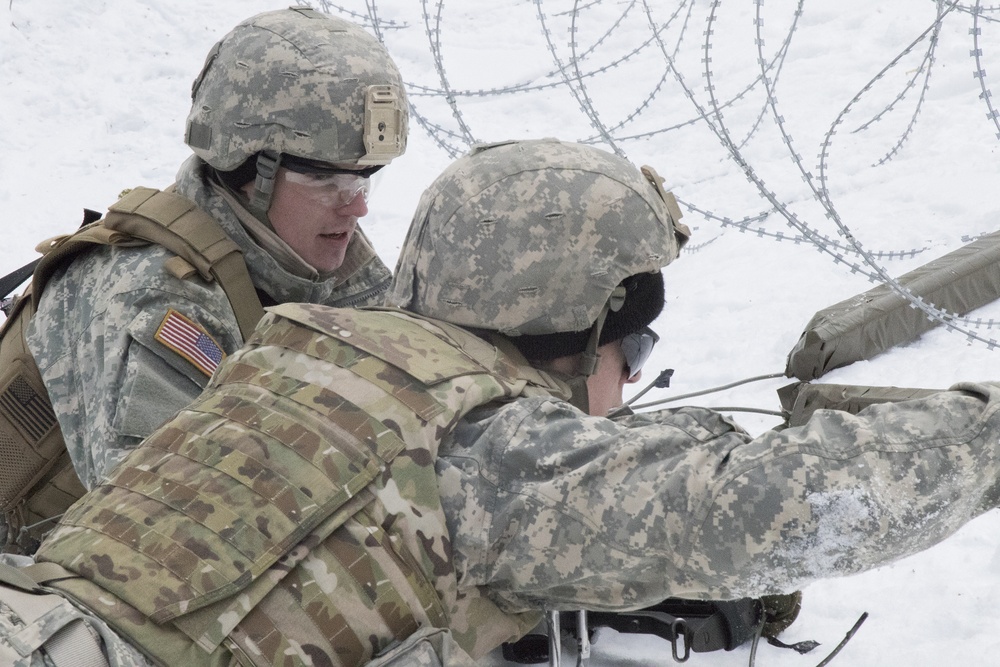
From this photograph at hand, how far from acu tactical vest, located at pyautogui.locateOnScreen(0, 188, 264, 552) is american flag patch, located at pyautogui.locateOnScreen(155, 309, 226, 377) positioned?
182 mm

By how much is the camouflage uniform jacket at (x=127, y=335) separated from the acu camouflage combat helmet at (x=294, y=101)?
0.52ft

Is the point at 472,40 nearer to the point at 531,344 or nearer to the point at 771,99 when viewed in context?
the point at 771,99

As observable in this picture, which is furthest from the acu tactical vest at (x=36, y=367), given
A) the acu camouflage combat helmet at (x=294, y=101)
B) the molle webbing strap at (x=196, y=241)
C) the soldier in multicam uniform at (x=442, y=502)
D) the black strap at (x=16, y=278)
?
the soldier in multicam uniform at (x=442, y=502)

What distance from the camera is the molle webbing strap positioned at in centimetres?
309

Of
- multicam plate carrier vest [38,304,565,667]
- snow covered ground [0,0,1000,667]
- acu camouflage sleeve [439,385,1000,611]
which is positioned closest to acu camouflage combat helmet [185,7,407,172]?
snow covered ground [0,0,1000,667]

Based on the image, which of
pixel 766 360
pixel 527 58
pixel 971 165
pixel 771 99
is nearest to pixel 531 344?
pixel 771 99

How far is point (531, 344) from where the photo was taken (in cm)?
228

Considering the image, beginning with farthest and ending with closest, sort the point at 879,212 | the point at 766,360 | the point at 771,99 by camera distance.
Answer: the point at 879,212, the point at 766,360, the point at 771,99

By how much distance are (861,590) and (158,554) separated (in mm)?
2012

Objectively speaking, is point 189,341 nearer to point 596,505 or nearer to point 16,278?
point 16,278

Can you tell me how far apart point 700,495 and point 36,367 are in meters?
2.02

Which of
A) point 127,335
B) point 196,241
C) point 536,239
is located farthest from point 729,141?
point 127,335

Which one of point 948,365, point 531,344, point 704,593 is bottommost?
point 704,593

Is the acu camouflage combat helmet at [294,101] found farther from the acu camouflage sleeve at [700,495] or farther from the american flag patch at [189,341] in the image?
the acu camouflage sleeve at [700,495]
